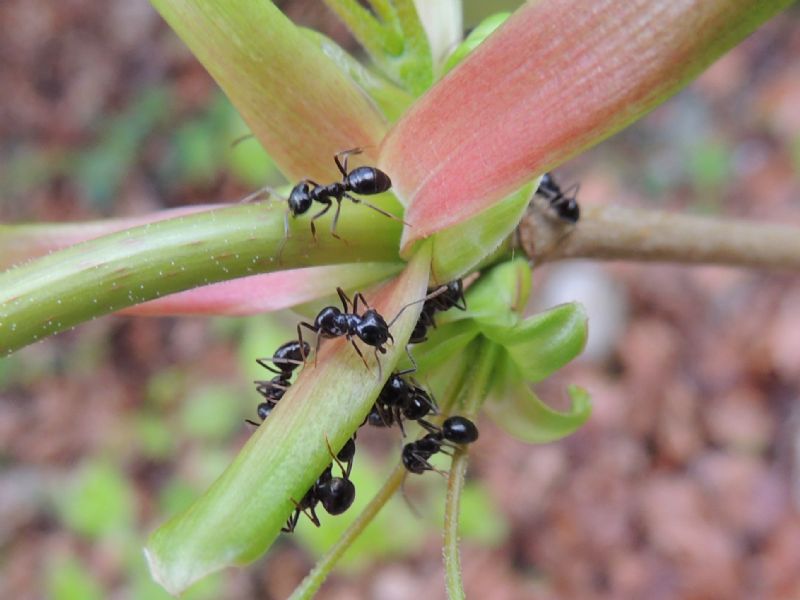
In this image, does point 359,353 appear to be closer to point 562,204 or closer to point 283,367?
point 283,367

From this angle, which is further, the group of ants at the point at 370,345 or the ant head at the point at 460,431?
the ant head at the point at 460,431

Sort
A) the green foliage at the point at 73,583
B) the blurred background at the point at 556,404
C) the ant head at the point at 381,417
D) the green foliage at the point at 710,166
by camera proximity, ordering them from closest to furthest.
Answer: the ant head at the point at 381,417
the blurred background at the point at 556,404
the green foliage at the point at 73,583
the green foliage at the point at 710,166

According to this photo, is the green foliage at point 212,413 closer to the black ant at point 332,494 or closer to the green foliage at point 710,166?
the green foliage at point 710,166

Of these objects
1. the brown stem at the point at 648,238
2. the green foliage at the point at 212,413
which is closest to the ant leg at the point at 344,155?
the brown stem at the point at 648,238

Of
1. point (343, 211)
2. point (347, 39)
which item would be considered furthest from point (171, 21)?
point (347, 39)

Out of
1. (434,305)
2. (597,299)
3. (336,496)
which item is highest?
(434,305)

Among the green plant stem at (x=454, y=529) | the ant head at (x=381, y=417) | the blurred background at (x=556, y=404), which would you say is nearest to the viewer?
the green plant stem at (x=454, y=529)

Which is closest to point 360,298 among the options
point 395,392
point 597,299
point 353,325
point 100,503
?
point 353,325

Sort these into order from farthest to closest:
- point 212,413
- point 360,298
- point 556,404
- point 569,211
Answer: point 212,413, point 556,404, point 569,211, point 360,298

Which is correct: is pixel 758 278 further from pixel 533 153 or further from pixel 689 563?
pixel 533 153
